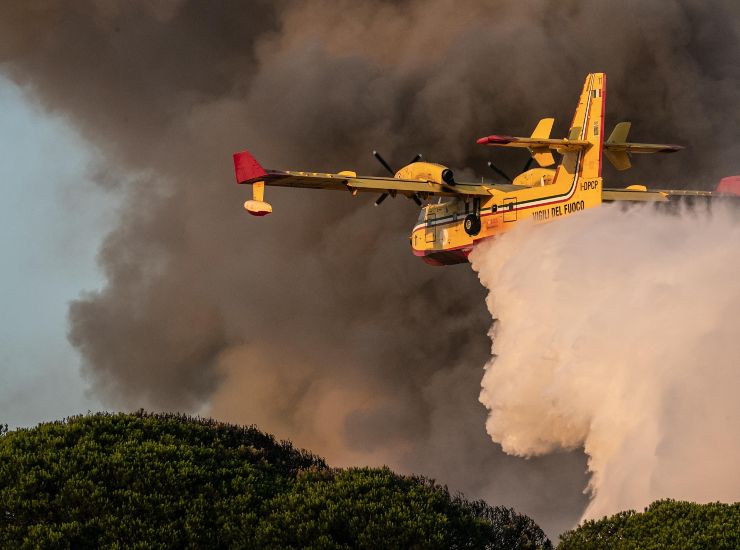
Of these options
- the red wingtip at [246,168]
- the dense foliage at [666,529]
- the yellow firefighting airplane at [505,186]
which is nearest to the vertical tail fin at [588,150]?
the yellow firefighting airplane at [505,186]

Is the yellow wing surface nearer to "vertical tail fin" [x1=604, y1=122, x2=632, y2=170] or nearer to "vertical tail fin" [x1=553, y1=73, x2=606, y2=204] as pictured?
"vertical tail fin" [x1=553, y1=73, x2=606, y2=204]

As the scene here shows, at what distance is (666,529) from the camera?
28.8m

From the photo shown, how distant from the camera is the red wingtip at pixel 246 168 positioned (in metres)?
45.9

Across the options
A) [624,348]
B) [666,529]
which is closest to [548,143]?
[624,348]

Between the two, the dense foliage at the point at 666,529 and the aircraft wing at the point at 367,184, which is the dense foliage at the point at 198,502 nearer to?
the dense foliage at the point at 666,529

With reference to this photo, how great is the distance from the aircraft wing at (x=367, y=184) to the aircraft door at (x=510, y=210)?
44.2 inches

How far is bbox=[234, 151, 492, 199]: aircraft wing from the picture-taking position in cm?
4659

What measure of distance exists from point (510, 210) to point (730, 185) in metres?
8.61

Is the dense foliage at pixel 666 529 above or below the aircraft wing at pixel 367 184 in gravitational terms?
below

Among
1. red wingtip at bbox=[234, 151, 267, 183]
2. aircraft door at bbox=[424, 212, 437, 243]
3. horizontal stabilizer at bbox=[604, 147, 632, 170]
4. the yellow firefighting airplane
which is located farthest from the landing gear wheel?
red wingtip at bbox=[234, 151, 267, 183]

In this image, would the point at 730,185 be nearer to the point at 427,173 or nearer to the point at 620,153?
the point at 620,153

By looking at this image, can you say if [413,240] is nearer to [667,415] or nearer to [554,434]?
[554,434]

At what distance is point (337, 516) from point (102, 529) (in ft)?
17.8

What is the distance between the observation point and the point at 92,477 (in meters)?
31.5
